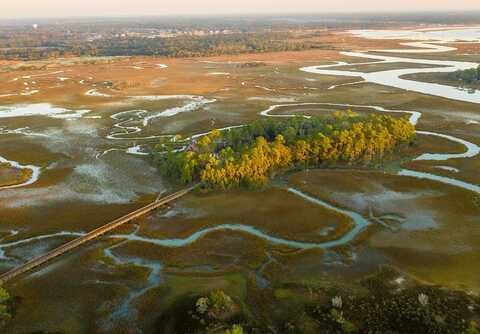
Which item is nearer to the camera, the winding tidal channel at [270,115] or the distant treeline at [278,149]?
the winding tidal channel at [270,115]

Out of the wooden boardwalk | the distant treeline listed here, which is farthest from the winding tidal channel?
the distant treeline

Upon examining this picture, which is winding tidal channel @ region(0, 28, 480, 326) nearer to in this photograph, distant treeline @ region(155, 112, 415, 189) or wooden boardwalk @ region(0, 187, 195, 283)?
wooden boardwalk @ region(0, 187, 195, 283)

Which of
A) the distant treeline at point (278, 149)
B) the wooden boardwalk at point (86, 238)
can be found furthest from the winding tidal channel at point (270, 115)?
the distant treeline at point (278, 149)

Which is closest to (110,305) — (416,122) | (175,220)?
(175,220)

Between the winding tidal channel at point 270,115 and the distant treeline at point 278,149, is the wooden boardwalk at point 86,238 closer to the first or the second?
the winding tidal channel at point 270,115

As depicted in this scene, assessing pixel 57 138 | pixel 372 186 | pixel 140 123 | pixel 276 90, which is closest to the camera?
pixel 372 186

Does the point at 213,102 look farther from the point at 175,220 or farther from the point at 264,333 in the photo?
the point at 264,333

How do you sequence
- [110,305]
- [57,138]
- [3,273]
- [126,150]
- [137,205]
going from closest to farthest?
[110,305] < [3,273] < [137,205] < [126,150] < [57,138]
